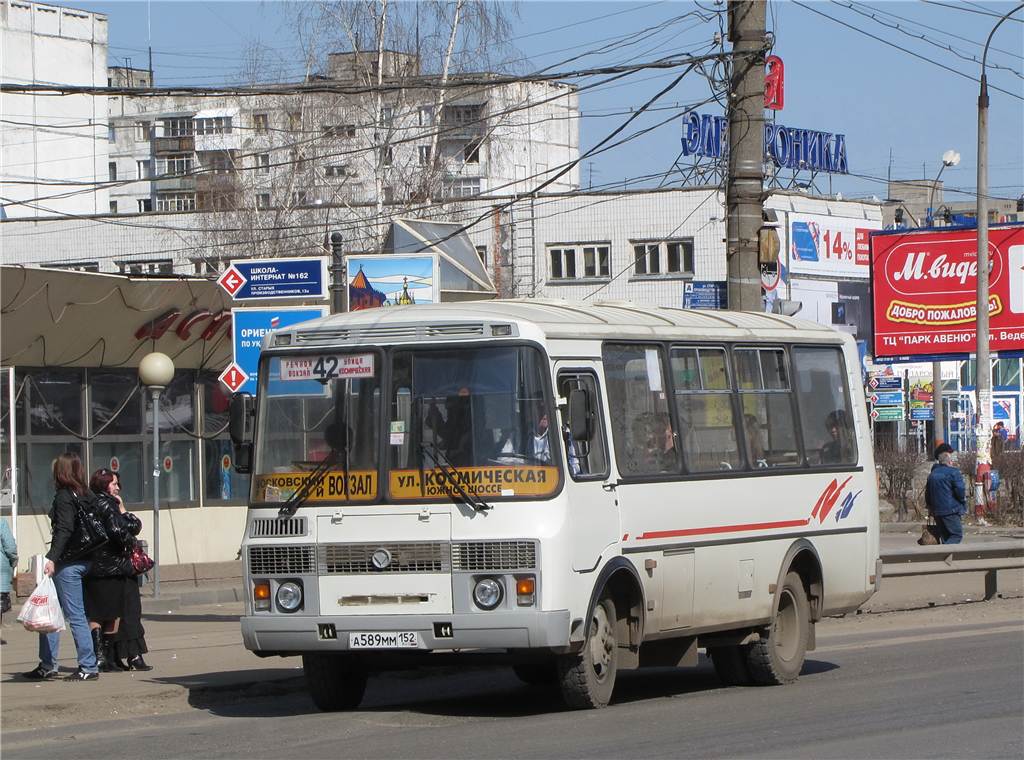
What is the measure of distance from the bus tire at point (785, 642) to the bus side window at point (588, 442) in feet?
8.57

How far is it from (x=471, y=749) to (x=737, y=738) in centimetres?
157

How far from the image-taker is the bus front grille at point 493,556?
10.4 metres

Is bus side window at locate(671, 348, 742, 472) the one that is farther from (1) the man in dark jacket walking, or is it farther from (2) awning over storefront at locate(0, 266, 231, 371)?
(2) awning over storefront at locate(0, 266, 231, 371)

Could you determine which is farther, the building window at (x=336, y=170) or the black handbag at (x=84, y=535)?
the building window at (x=336, y=170)

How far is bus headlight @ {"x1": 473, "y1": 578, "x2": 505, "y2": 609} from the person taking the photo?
34.3 feet

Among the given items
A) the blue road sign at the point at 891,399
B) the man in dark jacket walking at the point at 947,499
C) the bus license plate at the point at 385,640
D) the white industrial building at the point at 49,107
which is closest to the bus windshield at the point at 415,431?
the bus license plate at the point at 385,640

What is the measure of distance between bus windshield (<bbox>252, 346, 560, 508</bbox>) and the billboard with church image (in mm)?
12226

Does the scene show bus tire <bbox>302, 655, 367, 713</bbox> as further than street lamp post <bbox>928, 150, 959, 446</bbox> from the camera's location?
No

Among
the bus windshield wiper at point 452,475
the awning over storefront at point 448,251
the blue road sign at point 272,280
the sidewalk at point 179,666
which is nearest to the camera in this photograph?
the bus windshield wiper at point 452,475

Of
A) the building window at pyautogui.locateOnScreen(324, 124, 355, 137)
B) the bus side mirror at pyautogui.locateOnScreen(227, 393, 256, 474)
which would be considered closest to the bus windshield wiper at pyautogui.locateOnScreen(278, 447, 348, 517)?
the bus side mirror at pyautogui.locateOnScreen(227, 393, 256, 474)

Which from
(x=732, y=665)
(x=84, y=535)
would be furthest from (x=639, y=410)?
(x=84, y=535)

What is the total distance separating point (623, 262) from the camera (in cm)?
6172

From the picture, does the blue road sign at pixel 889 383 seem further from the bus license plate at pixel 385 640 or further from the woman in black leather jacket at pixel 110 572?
the bus license plate at pixel 385 640

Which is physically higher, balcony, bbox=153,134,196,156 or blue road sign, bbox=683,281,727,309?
balcony, bbox=153,134,196,156
